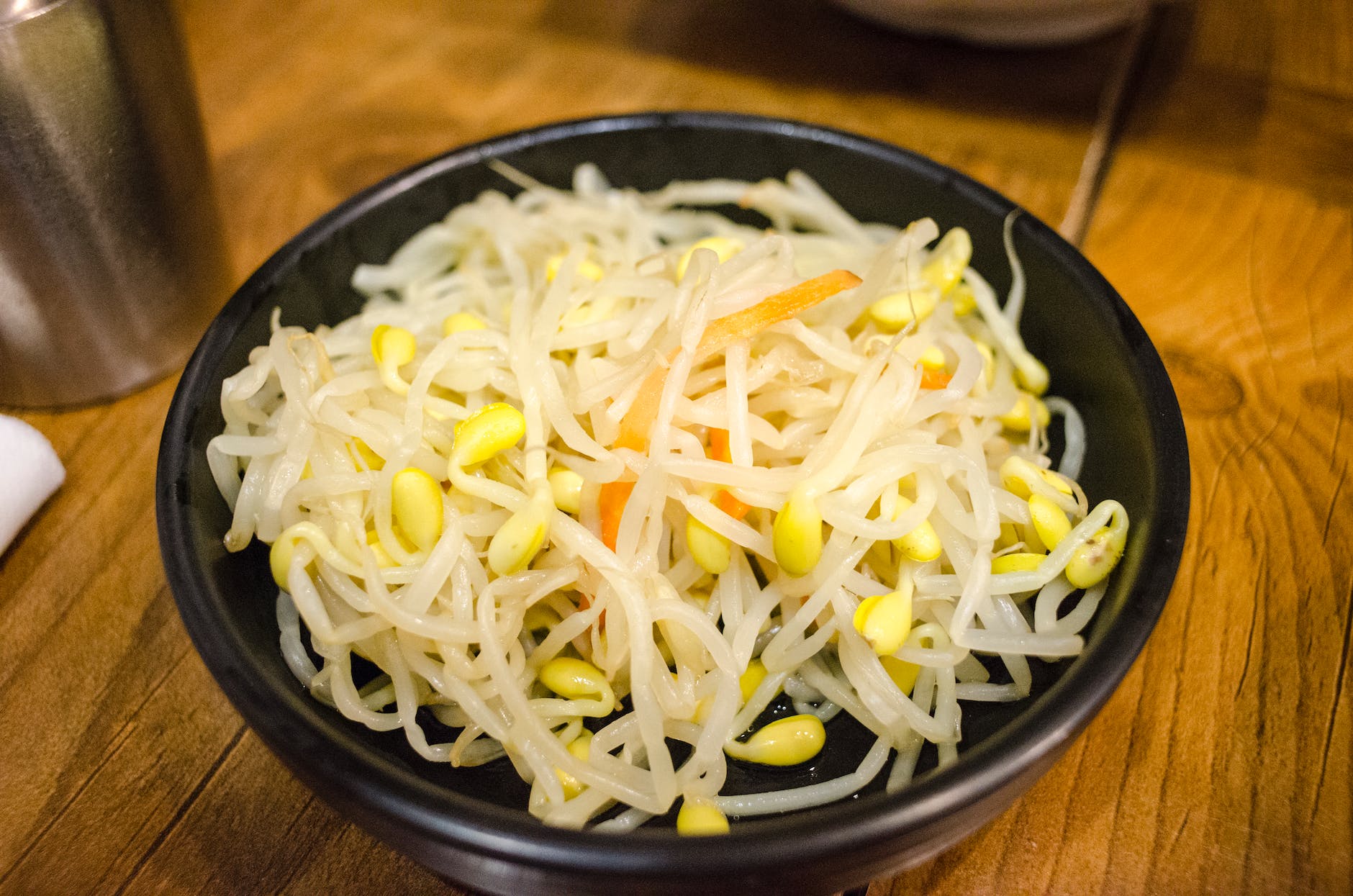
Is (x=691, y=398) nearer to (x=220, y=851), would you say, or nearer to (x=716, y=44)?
(x=220, y=851)

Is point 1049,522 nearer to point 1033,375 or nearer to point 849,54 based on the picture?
point 1033,375

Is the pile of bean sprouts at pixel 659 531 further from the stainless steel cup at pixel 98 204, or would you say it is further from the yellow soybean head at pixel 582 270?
the stainless steel cup at pixel 98 204

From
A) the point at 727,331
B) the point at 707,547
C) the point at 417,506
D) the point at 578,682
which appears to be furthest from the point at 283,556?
the point at 727,331

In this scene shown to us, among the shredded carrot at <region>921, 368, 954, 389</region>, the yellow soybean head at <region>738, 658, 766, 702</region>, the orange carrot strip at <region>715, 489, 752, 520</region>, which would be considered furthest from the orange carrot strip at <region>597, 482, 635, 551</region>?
the shredded carrot at <region>921, 368, 954, 389</region>

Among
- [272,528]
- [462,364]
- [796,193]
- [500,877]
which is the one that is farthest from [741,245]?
[500,877]

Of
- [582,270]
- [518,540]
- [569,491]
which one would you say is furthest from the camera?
[582,270]

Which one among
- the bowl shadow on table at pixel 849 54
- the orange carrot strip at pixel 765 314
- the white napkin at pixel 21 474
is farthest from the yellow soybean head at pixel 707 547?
the bowl shadow on table at pixel 849 54
